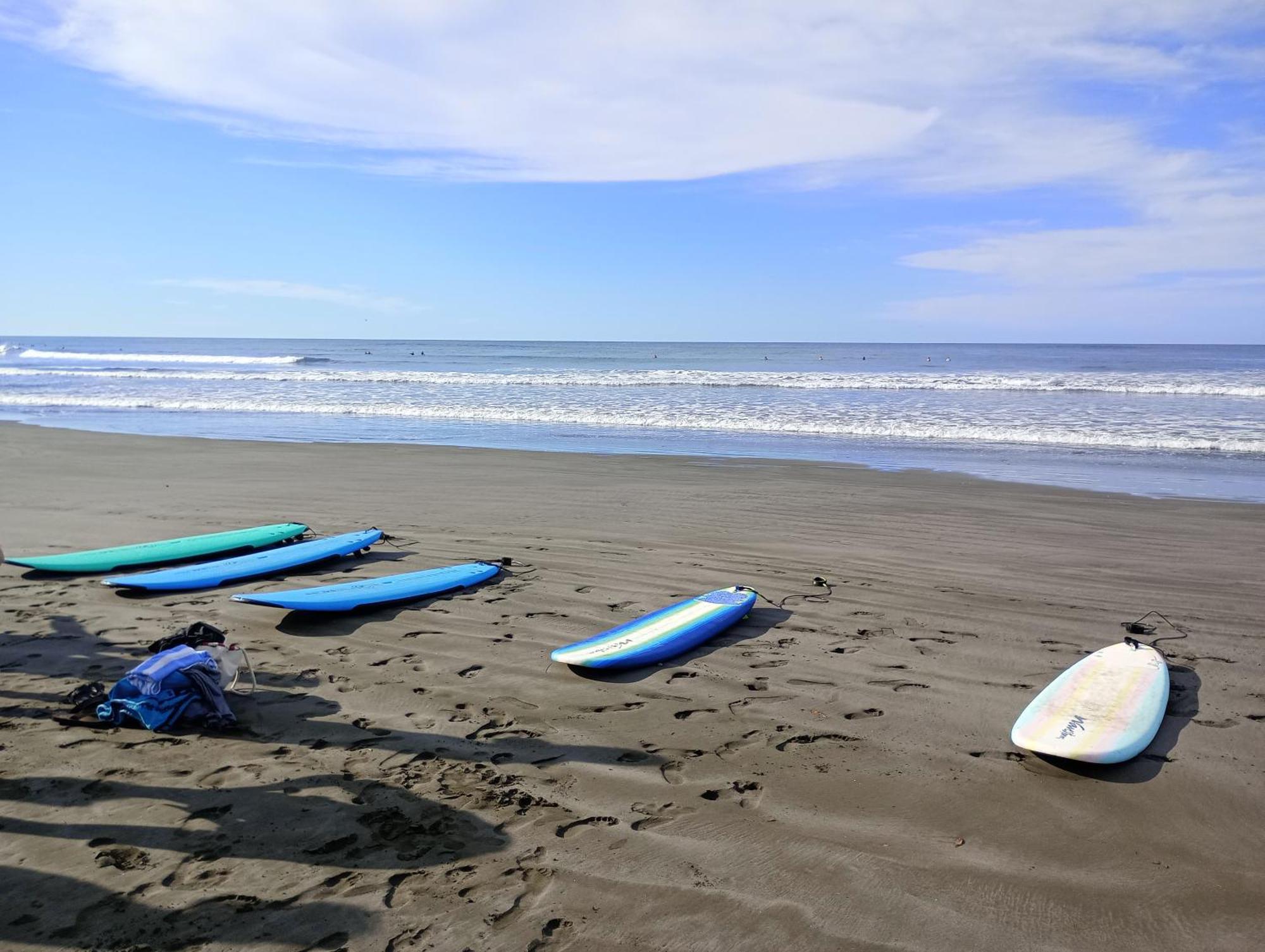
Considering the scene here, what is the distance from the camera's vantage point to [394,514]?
8.37 metres

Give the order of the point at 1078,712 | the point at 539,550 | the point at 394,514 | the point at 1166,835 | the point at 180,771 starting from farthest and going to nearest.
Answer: the point at 394,514, the point at 539,550, the point at 1078,712, the point at 180,771, the point at 1166,835

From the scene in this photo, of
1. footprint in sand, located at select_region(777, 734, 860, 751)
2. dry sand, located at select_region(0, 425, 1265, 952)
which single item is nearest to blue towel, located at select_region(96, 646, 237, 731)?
dry sand, located at select_region(0, 425, 1265, 952)

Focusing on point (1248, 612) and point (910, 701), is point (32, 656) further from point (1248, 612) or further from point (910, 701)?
point (1248, 612)

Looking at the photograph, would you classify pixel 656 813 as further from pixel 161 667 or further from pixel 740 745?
pixel 161 667

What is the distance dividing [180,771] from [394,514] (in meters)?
5.31

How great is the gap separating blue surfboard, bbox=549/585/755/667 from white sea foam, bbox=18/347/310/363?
51372mm

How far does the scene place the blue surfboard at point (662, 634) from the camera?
4.27m

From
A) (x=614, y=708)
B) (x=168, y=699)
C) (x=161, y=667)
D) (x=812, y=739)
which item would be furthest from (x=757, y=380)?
(x=168, y=699)

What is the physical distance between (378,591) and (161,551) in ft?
7.39

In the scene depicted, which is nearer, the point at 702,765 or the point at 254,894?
the point at 254,894

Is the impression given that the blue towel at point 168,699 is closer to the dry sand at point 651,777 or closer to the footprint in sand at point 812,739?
the dry sand at point 651,777

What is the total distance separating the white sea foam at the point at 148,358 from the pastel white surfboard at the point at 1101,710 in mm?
53061

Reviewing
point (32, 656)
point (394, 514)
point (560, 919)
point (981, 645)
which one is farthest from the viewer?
point (394, 514)

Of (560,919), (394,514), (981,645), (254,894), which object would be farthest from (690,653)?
(394,514)
